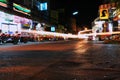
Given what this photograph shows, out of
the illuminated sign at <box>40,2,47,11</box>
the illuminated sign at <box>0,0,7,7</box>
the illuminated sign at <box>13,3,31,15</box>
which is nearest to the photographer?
the illuminated sign at <box>0,0,7,7</box>

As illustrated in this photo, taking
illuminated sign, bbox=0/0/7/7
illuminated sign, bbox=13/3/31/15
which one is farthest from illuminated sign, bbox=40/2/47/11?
illuminated sign, bbox=0/0/7/7

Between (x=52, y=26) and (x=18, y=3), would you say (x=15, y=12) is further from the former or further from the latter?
(x=52, y=26)

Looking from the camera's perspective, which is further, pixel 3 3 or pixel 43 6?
pixel 43 6

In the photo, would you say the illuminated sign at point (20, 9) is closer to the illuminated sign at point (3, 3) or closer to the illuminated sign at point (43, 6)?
the illuminated sign at point (3, 3)

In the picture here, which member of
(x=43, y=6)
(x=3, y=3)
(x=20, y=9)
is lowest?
(x=20, y=9)

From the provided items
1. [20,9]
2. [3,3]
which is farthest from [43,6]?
[3,3]

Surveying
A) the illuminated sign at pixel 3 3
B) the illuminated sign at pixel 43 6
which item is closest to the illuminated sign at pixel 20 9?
the illuminated sign at pixel 3 3

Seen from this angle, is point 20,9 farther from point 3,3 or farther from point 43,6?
point 43,6

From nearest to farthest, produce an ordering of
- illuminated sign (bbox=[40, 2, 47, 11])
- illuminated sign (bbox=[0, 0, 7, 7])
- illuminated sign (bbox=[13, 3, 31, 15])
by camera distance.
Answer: illuminated sign (bbox=[0, 0, 7, 7]) → illuminated sign (bbox=[13, 3, 31, 15]) → illuminated sign (bbox=[40, 2, 47, 11])

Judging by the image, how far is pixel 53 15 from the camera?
11906cm

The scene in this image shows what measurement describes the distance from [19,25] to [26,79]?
179ft

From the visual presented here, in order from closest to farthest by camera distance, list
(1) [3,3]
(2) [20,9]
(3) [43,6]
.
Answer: (1) [3,3] < (2) [20,9] < (3) [43,6]

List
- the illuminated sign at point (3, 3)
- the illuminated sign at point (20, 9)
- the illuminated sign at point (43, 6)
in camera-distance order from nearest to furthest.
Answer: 1. the illuminated sign at point (3, 3)
2. the illuminated sign at point (20, 9)
3. the illuminated sign at point (43, 6)

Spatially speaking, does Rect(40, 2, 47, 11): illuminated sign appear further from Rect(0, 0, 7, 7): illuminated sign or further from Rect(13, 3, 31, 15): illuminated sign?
Rect(0, 0, 7, 7): illuminated sign
